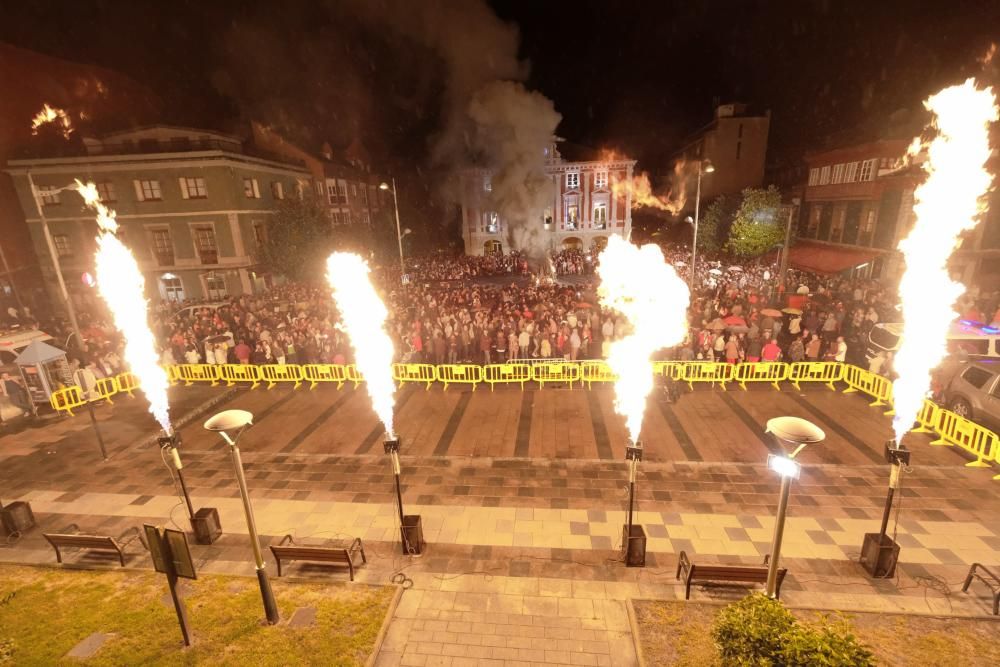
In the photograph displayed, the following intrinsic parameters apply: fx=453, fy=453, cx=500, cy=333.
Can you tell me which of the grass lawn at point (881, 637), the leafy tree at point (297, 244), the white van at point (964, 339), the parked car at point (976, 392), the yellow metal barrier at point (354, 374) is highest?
the leafy tree at point (297, 244)

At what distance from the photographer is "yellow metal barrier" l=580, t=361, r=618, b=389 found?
1747 cm

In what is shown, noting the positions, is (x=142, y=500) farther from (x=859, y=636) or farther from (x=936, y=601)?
(x=936, y=601)

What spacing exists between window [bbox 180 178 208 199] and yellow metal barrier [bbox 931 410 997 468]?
40480 mm

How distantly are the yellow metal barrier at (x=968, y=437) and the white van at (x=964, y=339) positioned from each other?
3677 mm

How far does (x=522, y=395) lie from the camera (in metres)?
17.0

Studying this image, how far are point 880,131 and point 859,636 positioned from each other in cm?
4217

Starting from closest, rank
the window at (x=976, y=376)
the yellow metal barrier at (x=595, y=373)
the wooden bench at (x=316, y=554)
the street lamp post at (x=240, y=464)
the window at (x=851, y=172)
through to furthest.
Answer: the street lamp post at (x=240, y=464) → the wooden bench at (x=316, y=554) → the window at (x=976, y=376) → the yellow metal barrier at (x=595, y=373) → the window at (x=851, y=172)

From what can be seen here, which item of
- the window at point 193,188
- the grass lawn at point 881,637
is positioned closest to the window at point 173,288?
the window at point 193,188

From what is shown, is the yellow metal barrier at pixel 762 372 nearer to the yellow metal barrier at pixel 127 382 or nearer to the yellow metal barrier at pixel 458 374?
the yellow metal barrier at pixel 458 374

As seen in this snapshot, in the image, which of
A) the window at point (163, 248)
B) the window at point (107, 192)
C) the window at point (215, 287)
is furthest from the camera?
the window at point (215, 287)

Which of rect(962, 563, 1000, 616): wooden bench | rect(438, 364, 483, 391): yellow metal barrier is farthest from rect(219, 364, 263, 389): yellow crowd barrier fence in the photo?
rect(962, 563, 1000, 616): wooden bench

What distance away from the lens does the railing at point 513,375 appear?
1669 centimetres

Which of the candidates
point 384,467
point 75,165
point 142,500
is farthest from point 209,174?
point 384,467

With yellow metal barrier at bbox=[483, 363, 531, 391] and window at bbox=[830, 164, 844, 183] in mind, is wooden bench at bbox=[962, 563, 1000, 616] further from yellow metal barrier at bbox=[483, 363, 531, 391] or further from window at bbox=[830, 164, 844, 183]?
window at bbox=[830, 164, 844, 183]
